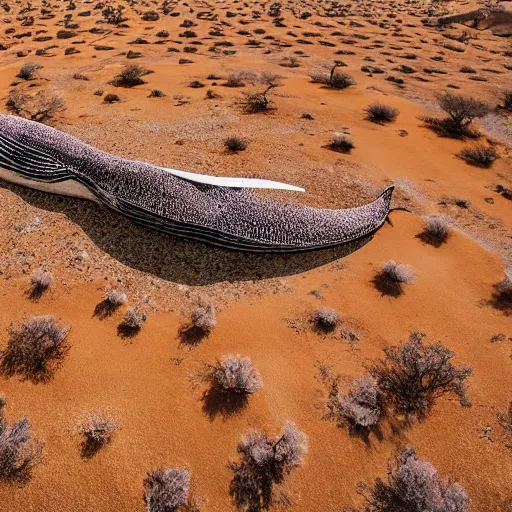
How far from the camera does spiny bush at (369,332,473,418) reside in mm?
5969

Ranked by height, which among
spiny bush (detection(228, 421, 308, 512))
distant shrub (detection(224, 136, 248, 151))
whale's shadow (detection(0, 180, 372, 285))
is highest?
distant shrub (detection(224, 136, 248, 151))

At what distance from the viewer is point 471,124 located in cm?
1616

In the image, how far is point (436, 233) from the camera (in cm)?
952

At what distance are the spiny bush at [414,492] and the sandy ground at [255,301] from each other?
23 cm

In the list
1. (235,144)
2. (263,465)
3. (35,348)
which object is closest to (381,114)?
(235,144)

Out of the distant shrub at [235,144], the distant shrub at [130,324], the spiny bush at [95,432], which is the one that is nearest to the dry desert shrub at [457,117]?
the distant shrub at [235,144]

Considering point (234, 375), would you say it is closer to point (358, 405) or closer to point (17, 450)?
point (358, 405)

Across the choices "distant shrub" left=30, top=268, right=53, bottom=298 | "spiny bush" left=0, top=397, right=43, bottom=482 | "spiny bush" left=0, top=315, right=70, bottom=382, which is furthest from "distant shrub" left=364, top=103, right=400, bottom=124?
"spiny bush" left=0, top=397, right=43, bottom=482

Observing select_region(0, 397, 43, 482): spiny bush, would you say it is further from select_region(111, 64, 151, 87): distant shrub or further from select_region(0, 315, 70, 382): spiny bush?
select_region(111, 64, 151, 87): distant shrub

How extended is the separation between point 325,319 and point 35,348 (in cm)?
535

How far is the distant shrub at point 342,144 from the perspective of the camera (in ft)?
43.7

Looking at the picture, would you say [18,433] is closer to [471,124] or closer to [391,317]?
[391,317]

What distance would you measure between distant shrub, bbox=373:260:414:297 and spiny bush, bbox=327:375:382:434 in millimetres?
2478

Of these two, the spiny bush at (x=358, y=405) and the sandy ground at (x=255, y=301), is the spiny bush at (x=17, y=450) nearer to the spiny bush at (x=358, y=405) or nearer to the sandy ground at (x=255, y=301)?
the sandy ground at (x=255, y=301)
